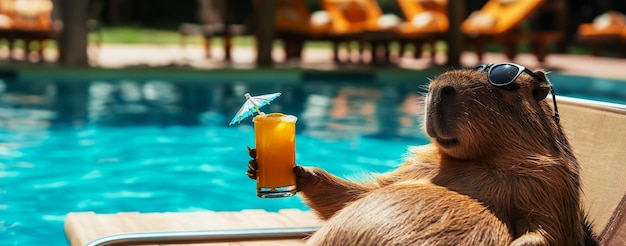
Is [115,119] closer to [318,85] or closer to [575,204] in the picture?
[318,85]

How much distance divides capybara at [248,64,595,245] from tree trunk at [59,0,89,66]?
1012cm

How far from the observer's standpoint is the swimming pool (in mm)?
5234

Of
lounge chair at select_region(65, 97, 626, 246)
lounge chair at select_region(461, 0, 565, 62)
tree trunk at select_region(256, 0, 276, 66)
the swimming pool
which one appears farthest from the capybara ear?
lounge chair at select_region(461, 0, 565, 62)

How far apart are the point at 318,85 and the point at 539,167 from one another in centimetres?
928

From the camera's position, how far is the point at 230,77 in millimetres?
11453

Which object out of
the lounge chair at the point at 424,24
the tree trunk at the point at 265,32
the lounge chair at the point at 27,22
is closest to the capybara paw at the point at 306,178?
the tree trunk at the point at 265,32

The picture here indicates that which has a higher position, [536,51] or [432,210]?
[432,210]

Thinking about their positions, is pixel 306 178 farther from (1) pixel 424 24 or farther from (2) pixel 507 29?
(2) pixel 507 29

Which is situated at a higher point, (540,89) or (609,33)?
(540,89)

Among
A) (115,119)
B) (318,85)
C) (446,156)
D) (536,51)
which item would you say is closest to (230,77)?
(318,85)

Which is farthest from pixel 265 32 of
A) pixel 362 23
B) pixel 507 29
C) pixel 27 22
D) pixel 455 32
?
pixel 507 29

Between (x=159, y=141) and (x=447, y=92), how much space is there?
533 centimetres

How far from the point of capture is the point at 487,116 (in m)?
1.99

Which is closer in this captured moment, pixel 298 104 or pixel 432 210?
→ pixel 432 210
